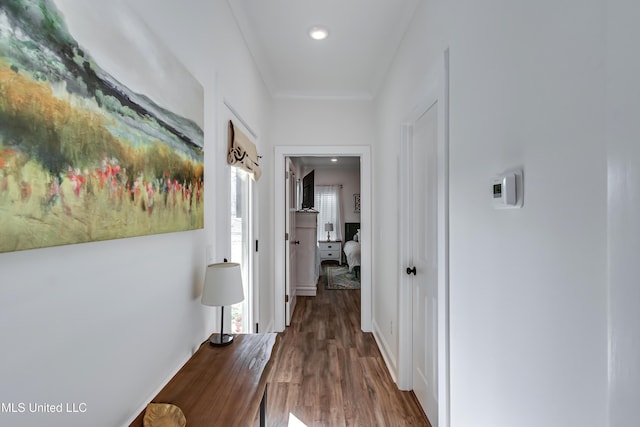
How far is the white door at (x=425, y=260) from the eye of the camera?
1838mm

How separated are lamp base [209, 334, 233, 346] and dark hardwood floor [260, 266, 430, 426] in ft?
2.17

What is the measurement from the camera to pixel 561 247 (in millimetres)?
735

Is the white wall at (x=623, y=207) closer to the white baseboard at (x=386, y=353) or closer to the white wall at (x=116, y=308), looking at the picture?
the white wall at (x=116, y=308)

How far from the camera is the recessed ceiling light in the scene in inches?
86.7

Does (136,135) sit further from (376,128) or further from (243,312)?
(376,128)

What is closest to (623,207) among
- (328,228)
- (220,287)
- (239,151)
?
(220,287)

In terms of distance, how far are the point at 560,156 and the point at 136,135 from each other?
1.09m

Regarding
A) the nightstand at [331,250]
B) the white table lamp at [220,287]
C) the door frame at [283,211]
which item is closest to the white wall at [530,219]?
the white table lamp at [220,287]

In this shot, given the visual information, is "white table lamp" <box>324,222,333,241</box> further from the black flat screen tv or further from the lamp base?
the lamp base

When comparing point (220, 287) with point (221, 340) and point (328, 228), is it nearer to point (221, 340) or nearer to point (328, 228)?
point (221, 340)

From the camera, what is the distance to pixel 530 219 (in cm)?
85

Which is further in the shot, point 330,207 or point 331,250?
point 330,207
